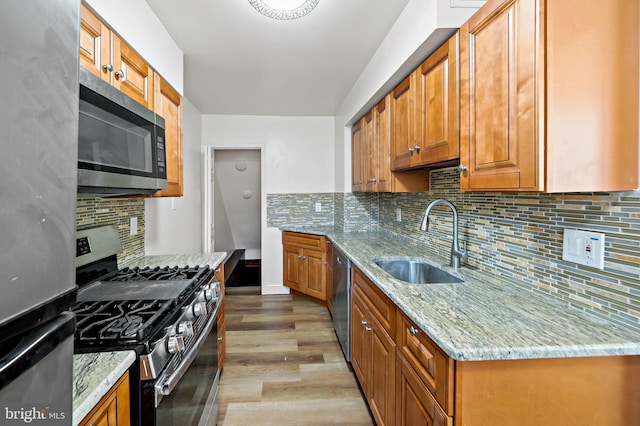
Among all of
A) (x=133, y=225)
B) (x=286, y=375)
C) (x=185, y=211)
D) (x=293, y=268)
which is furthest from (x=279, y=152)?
(x=286, y=375)

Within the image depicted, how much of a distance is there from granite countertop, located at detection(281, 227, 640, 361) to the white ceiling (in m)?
1.56

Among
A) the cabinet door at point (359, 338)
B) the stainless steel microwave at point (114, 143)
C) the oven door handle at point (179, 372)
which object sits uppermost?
the stainless steel microwave at point (114, 143)

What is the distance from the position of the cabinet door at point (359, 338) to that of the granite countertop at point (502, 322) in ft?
1.48

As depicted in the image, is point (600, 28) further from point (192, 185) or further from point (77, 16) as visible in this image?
point (192, 185)

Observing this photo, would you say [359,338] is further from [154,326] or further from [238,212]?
[238,212]

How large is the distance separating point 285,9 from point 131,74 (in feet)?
2.87

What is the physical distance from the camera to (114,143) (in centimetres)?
120

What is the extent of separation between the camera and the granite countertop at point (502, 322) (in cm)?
83

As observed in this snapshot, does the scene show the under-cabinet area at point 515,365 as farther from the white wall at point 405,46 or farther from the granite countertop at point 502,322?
the white wall at point 405,46

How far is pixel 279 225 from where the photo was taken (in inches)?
159

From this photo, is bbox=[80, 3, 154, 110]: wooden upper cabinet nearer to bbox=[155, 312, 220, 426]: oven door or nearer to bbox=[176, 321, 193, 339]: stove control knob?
bbox=[176, 321, 193, 339]: stove control knob

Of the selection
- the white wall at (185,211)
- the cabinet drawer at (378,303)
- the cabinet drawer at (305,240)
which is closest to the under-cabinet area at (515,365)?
the cabinet drawer at (378,303)

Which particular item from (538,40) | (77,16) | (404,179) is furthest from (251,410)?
(538,40)

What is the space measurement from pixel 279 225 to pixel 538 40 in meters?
3.41
